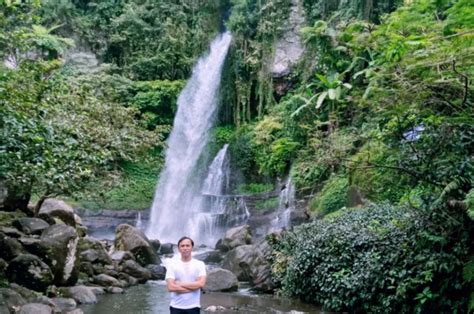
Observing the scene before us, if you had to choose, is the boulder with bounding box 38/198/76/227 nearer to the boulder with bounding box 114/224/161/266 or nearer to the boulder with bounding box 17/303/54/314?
the boulder with bounding box 114/224/161/266

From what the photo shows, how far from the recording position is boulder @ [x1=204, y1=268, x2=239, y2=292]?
40.9 ft

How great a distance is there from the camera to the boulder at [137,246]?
15.7 metres

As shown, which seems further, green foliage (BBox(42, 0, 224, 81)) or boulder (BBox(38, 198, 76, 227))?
green foliage (BBox(42, 0, 224, 81))

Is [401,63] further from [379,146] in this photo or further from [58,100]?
[58,100]

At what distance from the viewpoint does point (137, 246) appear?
1582 centimetres

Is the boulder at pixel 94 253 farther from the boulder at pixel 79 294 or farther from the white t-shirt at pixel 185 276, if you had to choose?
the white t-shirt at pixel 185 276

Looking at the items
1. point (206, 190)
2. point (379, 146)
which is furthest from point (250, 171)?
point (379, 146)

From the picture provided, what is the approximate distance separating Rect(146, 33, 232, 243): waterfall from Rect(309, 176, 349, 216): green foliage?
7.56m

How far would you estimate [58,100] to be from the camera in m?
13.1

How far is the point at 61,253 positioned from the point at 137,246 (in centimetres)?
474

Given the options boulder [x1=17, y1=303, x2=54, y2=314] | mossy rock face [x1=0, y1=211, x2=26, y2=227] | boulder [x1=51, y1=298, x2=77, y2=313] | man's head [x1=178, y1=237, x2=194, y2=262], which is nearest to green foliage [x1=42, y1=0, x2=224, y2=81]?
mossy rock face [x1=0, y1=211, x2=26, y2=227]

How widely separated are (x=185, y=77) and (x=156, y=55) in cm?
200

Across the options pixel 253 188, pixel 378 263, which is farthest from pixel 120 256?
pixel 253 188

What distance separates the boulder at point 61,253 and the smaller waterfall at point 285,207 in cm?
956
